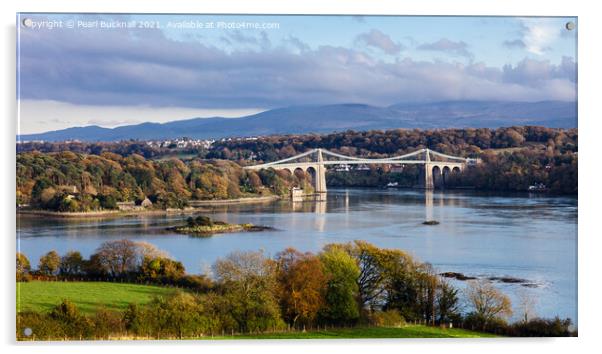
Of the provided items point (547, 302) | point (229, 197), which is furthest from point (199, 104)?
point (547, 302)

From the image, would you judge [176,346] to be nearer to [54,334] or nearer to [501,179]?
[54,334]

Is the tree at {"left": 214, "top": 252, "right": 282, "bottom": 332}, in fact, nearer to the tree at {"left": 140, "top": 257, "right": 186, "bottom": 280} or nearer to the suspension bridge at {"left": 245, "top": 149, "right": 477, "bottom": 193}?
the tree at {"left": 140, "top": 257, "right": 186, "bottom": 280}

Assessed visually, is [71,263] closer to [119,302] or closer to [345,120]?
[119,302]

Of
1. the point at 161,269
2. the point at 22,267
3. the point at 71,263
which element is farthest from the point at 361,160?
the point at 22,267

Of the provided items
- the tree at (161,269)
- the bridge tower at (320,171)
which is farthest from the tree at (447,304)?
the tree at (161,269)

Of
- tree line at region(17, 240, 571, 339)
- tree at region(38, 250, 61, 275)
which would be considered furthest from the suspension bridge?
tree at region(38, 250, 61, 275)

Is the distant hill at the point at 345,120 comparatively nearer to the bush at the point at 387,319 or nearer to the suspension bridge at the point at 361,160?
the suspension bridge at the point at 361,160
